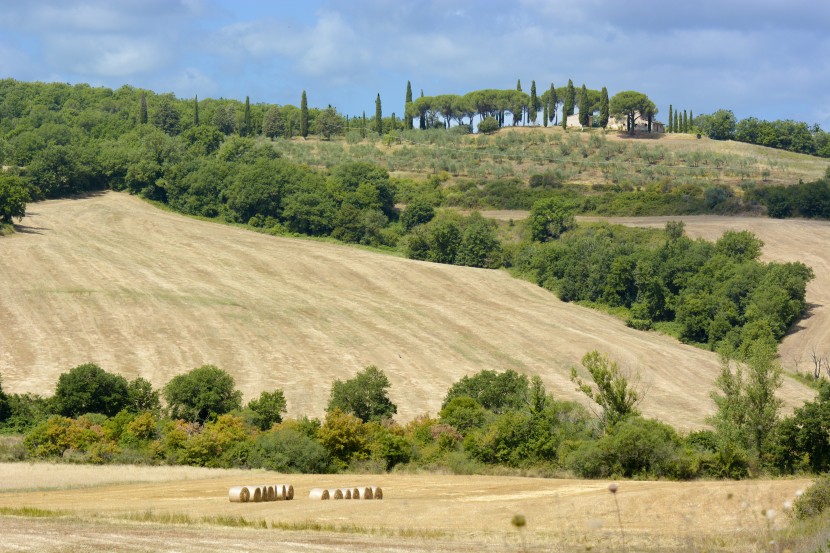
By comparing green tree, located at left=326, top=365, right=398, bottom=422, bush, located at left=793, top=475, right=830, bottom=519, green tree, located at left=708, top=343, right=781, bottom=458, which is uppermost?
bush, located at left=793, top=475, right=830, bottom=519

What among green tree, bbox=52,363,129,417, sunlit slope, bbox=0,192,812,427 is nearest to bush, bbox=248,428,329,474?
green tree, bbox=52,363,129,417

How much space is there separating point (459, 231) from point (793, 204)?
147 feet

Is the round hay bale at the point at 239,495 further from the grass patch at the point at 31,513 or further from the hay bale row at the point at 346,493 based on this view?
the grass patch at the point at 31,513

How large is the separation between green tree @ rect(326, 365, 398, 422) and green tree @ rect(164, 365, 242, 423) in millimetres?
6124

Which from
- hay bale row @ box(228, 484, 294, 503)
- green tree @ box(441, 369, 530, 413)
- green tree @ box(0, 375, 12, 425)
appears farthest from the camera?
green tree @ box(441, 369, 530, 413)

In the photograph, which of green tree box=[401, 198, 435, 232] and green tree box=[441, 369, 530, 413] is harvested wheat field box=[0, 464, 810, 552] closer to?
green tree box=[441, 369, 530, 413]

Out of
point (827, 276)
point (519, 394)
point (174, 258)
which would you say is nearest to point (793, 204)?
point (827, 276)

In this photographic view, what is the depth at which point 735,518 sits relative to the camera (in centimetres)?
3119

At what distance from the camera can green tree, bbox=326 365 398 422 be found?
227 feet

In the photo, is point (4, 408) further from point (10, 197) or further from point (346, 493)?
point (10, 197)

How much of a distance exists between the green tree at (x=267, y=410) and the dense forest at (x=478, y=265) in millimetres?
123

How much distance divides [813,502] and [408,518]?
1142cm

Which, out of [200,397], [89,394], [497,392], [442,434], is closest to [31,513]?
[442,434]

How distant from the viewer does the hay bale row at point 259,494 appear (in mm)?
39750
